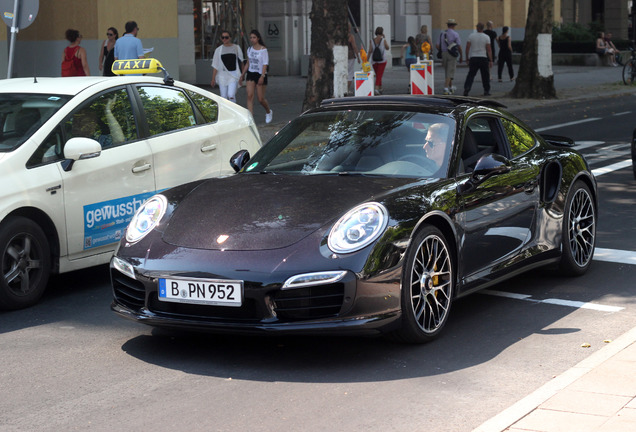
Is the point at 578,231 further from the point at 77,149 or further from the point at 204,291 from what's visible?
the point at 77,149

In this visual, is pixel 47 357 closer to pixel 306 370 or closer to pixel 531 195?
pixel 306 370

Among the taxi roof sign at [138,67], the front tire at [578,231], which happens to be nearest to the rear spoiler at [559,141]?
the front tire at [578,231]

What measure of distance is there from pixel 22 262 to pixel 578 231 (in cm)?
394

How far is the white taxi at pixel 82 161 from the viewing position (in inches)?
280

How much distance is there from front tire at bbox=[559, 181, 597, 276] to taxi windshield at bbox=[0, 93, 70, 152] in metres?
3.72

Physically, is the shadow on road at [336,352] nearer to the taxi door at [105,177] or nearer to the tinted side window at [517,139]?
the tinted side window at [517,139]

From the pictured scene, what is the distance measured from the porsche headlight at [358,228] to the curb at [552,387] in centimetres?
120

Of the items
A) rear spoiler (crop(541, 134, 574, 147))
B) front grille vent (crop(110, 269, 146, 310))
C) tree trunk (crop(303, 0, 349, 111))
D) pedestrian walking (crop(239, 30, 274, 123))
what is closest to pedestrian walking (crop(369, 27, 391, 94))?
tree trunk (crop(303, 0, 349, 111))

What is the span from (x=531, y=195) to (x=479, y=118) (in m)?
0.63

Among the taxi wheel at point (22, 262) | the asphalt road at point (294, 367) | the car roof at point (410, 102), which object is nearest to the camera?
the asphalt road at point (294, 367)

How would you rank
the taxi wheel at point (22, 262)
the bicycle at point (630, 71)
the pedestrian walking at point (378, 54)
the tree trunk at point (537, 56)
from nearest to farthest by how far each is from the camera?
1. the taxi wheel at point (22, 262)
2. the tree trunk at point (537, 56)
3. the pedestrian walking at point (378, 54)
4. the bicycle at point (630, 71)

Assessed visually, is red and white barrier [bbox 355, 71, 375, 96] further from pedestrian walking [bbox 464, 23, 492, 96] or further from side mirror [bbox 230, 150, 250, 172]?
side mirror [bbox 230, 150, 250, 172]

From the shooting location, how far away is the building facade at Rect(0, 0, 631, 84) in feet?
82.6

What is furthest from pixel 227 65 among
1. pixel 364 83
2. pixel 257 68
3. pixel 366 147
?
pixel 366 147
